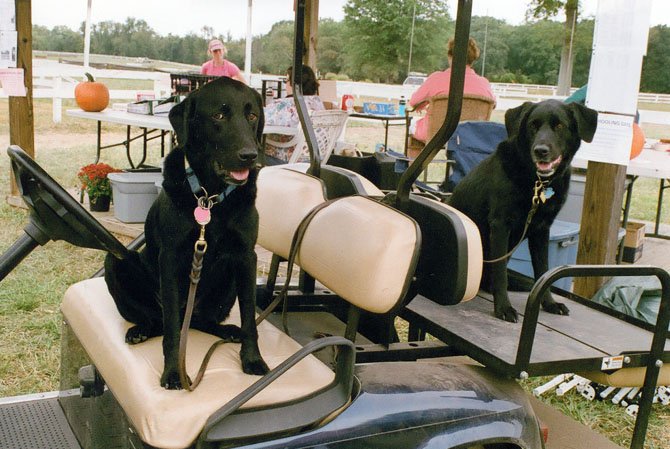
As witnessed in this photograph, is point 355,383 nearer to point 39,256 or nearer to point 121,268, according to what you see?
point 121,268

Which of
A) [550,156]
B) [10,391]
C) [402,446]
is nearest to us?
[402,446]

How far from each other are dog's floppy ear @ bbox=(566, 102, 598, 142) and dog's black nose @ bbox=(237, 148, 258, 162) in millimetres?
1367

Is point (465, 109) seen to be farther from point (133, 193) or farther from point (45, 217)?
point (45, 217)

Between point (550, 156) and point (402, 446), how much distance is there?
1236 mm

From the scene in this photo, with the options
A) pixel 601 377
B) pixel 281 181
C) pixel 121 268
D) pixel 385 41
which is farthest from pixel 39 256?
pixel 385 41

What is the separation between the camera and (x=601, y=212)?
3.52 m

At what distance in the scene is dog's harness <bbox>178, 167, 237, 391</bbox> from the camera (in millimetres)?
1583

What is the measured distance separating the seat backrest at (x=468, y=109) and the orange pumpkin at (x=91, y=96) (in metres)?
3.31

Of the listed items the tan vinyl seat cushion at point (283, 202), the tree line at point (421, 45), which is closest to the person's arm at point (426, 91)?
the tan vinyl seat cushion at point (283, 202)

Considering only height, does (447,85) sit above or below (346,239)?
above

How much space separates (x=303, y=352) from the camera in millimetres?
1461

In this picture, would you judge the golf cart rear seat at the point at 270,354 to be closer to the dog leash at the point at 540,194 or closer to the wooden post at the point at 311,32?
the dog leash at the point at 540,194

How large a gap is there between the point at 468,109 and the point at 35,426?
4.87 metres

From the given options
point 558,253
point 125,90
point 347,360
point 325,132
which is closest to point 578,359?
point 347,360
